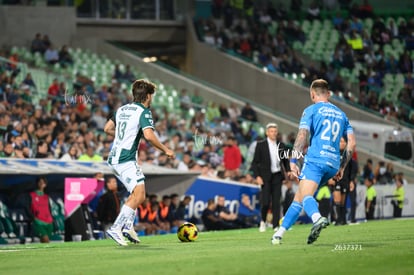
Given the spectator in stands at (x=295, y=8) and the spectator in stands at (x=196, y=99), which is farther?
the spectator in stands at (x=295, y=8)

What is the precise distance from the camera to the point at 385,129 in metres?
38.8

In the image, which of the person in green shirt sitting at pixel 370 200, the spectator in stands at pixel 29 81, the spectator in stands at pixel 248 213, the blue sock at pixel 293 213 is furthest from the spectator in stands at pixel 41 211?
the person in green shirt sitting at pixel 370 200

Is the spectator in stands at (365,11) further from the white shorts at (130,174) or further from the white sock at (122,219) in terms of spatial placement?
the white sock at (122,219)

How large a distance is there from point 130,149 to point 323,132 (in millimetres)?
2947

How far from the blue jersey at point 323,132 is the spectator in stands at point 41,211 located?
34.6 ft

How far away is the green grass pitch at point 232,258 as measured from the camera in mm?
11547

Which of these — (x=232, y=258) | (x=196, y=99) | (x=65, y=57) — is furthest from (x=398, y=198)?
(x=232, y=258)

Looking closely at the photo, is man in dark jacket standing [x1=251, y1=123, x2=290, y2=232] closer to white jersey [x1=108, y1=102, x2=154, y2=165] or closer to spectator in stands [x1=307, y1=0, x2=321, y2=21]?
white jersey [x1=108, y1=102, x2=154, y2=165]

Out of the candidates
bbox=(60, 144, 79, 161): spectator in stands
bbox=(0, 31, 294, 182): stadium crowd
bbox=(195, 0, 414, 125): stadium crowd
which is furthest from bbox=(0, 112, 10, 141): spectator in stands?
bbox=(195, 0, 414, 125): stadium crowd

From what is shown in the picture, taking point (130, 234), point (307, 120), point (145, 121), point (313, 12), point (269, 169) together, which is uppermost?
point (313, 12)

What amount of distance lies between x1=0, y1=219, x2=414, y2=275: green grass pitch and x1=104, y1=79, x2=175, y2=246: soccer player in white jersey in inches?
14.1

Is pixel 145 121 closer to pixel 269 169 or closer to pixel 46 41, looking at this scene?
pixel 269 169

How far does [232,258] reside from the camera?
42.0 feet

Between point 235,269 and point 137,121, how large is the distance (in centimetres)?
482
